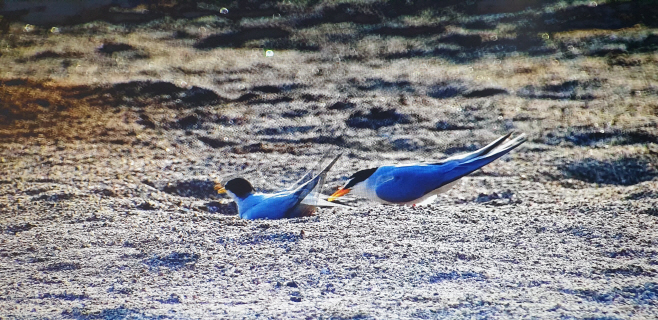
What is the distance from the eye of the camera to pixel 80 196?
5.04m

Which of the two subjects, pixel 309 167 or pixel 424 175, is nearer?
pixel 424 175

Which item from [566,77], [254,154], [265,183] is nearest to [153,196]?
A: [265,183]

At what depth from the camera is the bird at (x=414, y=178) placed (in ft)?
16.2

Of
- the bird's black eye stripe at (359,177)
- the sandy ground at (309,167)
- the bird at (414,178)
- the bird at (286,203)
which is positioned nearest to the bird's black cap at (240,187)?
the bird at (286,203)

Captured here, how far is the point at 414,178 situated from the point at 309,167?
4.18ft

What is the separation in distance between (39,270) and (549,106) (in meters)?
5.39

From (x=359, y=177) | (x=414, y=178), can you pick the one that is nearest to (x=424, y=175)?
(x=414, y=178)

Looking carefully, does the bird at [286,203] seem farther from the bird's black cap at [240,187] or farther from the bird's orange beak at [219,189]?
the bird's orange beak at [219,189]

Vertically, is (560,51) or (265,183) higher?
(560,51)

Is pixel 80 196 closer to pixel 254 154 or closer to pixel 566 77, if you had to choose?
pixel 254 154

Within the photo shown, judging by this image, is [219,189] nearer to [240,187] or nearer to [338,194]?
[240,187]

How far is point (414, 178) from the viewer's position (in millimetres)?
4969

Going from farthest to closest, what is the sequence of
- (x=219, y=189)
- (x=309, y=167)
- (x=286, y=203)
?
(x=309, y=167) → (x=219, y=189) → (x=286, y=203)

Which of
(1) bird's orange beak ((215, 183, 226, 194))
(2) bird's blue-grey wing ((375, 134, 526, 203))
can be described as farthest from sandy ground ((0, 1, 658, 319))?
(2) bird's blue-grey wing ((375, 134, 526, 203))
